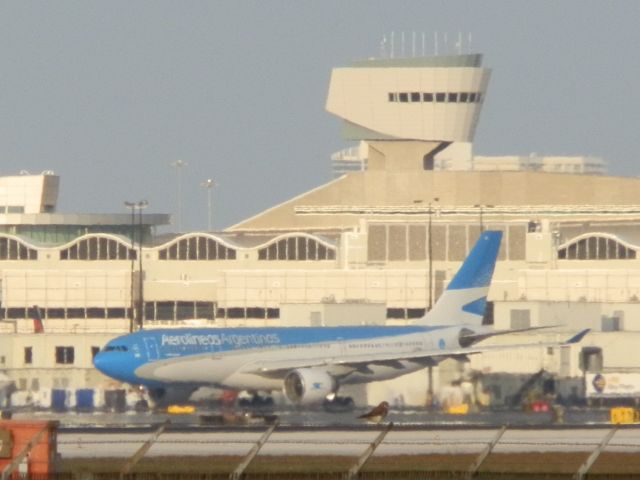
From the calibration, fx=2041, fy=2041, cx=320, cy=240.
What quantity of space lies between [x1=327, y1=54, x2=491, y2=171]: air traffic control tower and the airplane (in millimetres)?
81469

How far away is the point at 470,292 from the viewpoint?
88250 millimetres

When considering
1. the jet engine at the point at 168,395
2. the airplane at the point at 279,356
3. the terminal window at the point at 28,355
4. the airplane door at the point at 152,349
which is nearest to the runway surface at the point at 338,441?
the airplane door at the point at 152,349

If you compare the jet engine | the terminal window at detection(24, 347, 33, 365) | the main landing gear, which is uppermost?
the terminal window at detection(24, 347, 33, 365)

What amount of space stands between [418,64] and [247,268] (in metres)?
39.6

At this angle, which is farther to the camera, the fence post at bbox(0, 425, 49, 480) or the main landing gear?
the main landing gear

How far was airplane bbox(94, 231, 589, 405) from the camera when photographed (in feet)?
252

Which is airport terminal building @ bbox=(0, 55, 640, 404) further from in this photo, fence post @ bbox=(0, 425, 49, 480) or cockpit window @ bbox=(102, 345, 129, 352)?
fence post @ bbox=(0, 425, 49, 480)

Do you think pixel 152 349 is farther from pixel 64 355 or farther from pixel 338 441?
pixel 338 441

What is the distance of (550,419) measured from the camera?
2596 inches

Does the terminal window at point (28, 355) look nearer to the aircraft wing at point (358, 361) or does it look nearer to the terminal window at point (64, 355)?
the terminal window at point (64, 355)

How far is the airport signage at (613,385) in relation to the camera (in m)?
82.0

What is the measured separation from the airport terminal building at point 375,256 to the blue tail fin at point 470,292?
2244mm

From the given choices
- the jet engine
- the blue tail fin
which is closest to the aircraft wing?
the jet engine

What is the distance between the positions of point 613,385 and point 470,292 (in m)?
8.72
